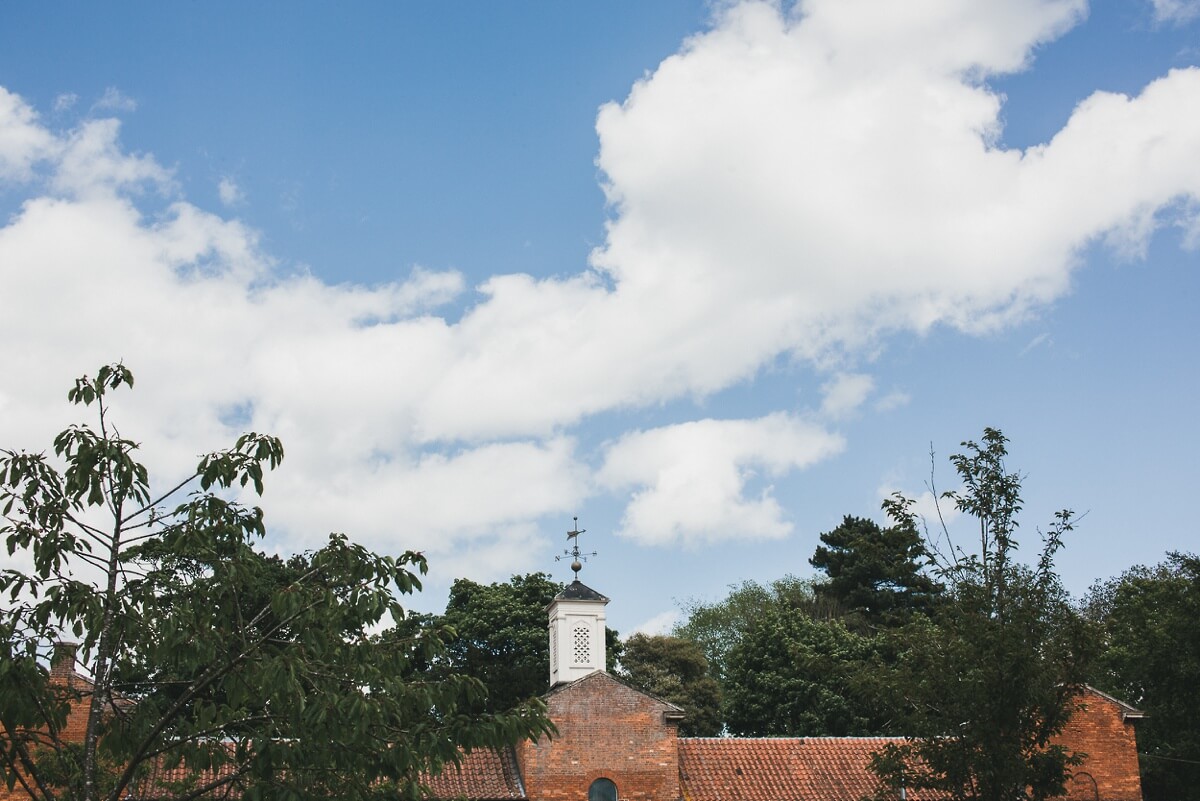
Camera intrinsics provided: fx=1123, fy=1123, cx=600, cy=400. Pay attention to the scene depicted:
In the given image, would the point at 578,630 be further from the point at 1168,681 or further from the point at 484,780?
the point at 1168,681

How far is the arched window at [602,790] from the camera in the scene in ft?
96.3

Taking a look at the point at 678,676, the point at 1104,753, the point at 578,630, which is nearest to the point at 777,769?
the point at 578,630

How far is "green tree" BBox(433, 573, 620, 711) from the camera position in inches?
1811

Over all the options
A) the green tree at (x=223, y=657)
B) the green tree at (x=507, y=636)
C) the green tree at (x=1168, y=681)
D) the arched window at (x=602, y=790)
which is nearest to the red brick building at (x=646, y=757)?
the arched window at (x=602, y=790)

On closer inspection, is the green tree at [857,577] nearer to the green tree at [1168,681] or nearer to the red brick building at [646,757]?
the green tree at [1168,681]

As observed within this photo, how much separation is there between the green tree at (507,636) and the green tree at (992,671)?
2951 centimetres

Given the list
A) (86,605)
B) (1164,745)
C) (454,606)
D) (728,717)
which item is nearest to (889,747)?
(86,605)

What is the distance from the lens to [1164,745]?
1547 inches

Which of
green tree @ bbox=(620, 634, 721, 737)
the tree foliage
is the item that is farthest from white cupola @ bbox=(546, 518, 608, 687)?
green tree @ bbox=(620, 634, 721, 737)

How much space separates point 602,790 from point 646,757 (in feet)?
4.69

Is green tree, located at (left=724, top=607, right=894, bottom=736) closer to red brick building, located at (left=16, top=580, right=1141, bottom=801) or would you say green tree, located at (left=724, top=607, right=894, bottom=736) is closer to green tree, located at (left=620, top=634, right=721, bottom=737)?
green tree, located at (left=620, top=634, right=721, bottom=737)

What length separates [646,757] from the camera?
29.7m

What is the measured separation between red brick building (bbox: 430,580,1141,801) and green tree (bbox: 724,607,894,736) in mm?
11492

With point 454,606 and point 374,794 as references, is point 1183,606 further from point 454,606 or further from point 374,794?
point 374,794
